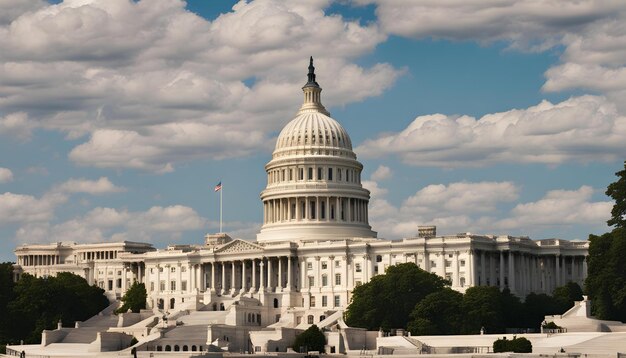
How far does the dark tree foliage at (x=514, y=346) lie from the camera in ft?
506

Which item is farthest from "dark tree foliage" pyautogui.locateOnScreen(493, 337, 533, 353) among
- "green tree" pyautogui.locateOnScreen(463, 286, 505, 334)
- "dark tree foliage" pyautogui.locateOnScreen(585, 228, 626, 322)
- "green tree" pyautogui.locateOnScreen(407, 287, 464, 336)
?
"green tree" pyautogui.locateOnScreen(463, 286, 505, 334)

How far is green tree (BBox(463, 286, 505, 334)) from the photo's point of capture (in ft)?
626

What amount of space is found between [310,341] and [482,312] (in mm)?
27337

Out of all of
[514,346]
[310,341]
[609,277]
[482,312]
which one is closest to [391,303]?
[482,312]

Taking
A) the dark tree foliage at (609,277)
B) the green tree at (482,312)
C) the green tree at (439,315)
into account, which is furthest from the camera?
the green tree at (482,312)

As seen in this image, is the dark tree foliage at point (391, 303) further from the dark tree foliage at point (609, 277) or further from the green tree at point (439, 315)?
the dark tree foliage at point (609, 277)

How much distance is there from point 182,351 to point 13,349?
27.1 m

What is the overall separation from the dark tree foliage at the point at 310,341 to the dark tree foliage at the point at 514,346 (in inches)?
1092

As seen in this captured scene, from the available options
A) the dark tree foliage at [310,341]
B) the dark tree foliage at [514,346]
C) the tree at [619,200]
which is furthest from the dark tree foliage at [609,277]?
the dark tree foliage at [310,341]

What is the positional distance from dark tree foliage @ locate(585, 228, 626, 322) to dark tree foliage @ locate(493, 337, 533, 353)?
86.0 feet

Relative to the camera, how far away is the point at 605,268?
597 feet

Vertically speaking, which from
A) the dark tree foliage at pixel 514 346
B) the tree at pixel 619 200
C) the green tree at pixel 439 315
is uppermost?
the tree at pixel 619 200

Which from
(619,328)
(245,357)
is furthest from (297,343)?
(619,328)

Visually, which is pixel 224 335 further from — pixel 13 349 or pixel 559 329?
pixel 559 329
